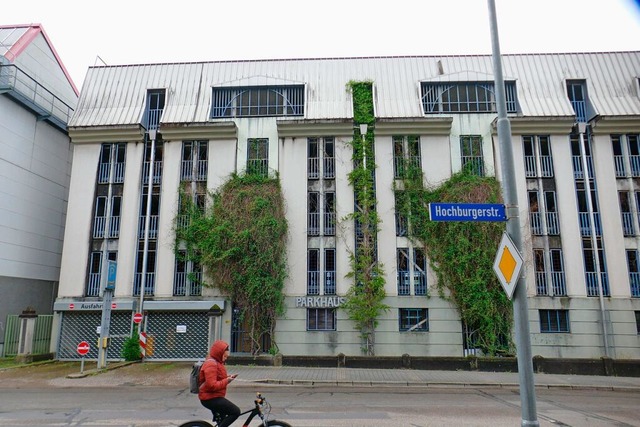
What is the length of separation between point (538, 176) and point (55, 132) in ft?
85.3

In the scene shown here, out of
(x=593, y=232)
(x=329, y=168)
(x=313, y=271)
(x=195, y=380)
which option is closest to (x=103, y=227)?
(x=313, y=271)

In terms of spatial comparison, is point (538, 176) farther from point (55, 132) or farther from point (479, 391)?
point (55, 132)

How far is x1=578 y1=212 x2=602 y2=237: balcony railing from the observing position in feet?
72.9

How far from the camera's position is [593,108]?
2311 centimetres

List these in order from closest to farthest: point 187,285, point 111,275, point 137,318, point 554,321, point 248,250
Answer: point 111,275 < point 137,318 < point 554,321 < point 248,250 < point 187,285

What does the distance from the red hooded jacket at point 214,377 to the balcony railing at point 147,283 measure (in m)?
17.5

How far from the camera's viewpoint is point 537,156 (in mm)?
23047

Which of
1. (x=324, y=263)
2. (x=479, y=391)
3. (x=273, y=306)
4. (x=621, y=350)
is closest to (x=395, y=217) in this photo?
(x=324, y=263)

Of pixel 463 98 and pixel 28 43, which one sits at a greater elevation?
pixel 28 43

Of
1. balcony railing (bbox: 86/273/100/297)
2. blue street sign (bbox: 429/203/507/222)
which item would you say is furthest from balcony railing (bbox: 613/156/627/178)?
balcony railing (bbox: 86/273/100/297)

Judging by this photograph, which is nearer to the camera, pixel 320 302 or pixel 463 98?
pixel 320 302

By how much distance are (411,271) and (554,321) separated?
670 cm

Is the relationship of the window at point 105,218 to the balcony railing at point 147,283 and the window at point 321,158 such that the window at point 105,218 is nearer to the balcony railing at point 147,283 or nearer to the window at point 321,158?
the balcony railing at point 147,283

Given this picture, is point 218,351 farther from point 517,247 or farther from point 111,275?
point 111,275
